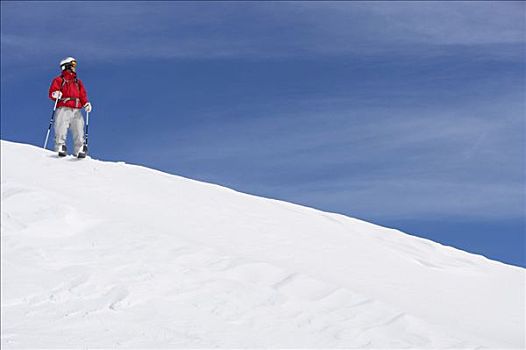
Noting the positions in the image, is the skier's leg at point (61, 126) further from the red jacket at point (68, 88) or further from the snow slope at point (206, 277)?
the snow slope at point (206, 277)

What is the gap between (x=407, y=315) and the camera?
827cm

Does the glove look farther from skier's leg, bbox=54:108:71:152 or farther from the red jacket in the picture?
skier's leg, bbox=54:108:71:152

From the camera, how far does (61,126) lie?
46.9 ft

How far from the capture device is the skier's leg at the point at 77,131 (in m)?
14.5

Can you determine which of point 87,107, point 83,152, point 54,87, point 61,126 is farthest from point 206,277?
point 54,87

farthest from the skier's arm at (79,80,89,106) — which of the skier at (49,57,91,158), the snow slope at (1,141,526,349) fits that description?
Result: the snow slope at (1,141,526,349)

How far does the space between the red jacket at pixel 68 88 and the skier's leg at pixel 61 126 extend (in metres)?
0.14

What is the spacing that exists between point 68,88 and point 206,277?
22.9ft

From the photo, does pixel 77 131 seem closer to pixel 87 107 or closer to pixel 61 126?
pixel 61 126

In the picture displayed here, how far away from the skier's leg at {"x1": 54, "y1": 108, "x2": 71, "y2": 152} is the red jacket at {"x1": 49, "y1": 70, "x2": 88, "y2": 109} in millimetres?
141

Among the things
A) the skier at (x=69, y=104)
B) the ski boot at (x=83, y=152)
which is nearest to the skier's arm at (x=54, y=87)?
the skier at (x=69, y=104)

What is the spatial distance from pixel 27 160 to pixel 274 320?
6912 mm

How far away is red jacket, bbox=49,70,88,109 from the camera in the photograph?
46.6 feet

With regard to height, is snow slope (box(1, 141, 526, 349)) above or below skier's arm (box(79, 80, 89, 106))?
below
